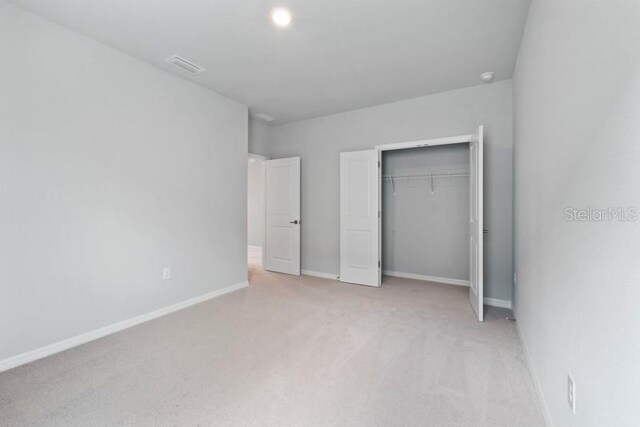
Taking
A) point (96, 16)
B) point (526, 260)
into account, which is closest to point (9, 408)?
point (96, 16)

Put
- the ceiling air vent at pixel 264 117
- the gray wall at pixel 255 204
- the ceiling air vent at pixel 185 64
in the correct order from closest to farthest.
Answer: the ceiling air vent at pixel 185 64
the ceiling air vent at pixel 264 117
the gray wall at pixel 255 204

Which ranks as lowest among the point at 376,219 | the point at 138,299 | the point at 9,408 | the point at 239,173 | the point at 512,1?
the point at 9,408

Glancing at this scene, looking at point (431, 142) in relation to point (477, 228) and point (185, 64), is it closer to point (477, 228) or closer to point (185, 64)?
point (477, 228)

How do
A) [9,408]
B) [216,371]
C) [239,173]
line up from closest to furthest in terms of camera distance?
[9,408] < [216,371] < [239,173]

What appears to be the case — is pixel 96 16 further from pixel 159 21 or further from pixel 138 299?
pixel 138 299

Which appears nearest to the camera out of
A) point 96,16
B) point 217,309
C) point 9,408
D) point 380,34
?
point 9,408

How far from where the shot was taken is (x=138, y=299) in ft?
9.66

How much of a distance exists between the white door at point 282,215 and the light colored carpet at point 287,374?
1835 millimetres

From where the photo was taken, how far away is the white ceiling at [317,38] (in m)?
2.18

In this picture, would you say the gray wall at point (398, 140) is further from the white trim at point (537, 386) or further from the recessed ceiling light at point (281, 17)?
the recessed ceiling light at point (281, 17)

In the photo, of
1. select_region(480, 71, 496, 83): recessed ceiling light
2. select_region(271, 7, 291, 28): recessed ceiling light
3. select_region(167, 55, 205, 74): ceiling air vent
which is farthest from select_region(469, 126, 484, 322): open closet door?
select_region(167, 55, 205, 74): ceiling air vent

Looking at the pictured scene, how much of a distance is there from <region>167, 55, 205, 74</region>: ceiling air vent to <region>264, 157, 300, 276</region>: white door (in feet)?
6.67

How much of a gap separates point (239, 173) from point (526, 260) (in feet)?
11.3

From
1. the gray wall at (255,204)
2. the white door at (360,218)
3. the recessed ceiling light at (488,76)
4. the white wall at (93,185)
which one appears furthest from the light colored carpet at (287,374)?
the gray wall at (255,204)
